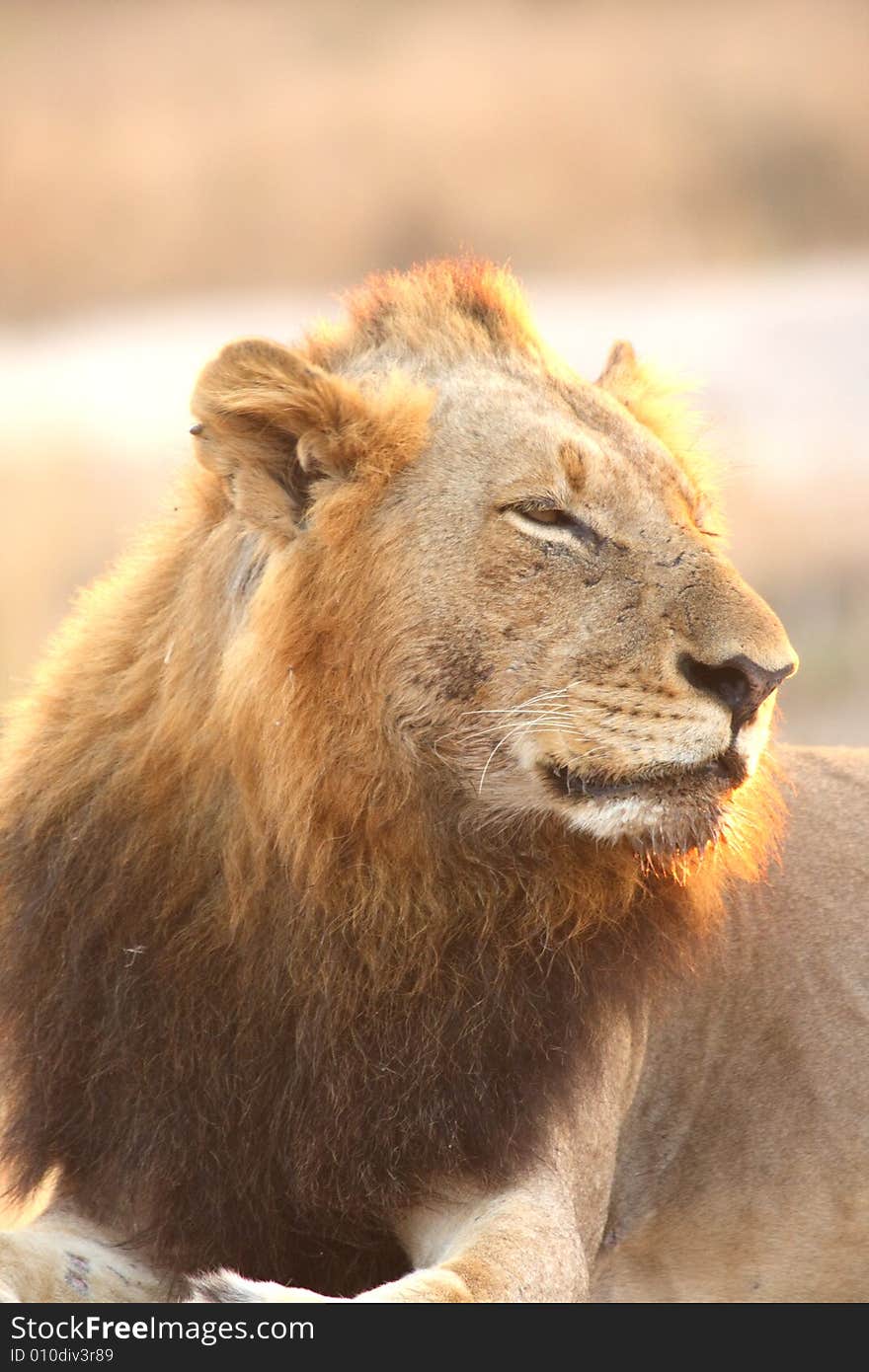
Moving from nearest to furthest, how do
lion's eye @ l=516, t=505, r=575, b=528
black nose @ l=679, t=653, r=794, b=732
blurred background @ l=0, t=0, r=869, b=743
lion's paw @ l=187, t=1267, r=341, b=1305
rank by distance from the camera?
lion's paw @ l=187, t=1267, r=341, b=1305
black nose @ l=679, t=653, r=794, b=732
lion's eye @ l=516, t=505, r=575, b=528
blurred background @ l=0, t=0, r=869, b=743

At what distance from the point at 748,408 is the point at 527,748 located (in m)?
9.30

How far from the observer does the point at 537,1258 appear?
362 cm

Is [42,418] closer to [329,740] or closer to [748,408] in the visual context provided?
[748,408]

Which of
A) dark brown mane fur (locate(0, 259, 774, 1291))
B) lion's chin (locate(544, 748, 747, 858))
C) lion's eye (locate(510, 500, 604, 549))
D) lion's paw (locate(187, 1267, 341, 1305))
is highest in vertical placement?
lion's eye (locate(510, 500, 604, 549))

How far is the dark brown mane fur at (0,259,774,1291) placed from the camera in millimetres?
3617

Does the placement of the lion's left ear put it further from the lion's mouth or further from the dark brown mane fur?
the lion's mouth

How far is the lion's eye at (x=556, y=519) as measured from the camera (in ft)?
12.0

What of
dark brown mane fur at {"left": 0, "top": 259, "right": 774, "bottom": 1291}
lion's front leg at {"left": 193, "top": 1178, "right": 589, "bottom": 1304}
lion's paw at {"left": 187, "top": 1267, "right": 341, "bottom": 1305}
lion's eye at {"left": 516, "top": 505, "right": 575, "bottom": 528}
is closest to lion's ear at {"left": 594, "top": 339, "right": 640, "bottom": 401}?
lion's eye at {"left": 516, "top": 505, "right": 575, "bottom": 528}

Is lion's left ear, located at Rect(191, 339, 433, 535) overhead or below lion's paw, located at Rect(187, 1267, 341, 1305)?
overhead

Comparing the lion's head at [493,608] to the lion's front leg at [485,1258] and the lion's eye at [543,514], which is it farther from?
the lion's front leg at [485,1258]

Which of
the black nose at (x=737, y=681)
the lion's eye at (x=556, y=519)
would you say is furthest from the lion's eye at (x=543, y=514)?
the black nose at (x=737, y=681)

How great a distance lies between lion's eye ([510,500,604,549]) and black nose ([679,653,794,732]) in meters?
0.33
